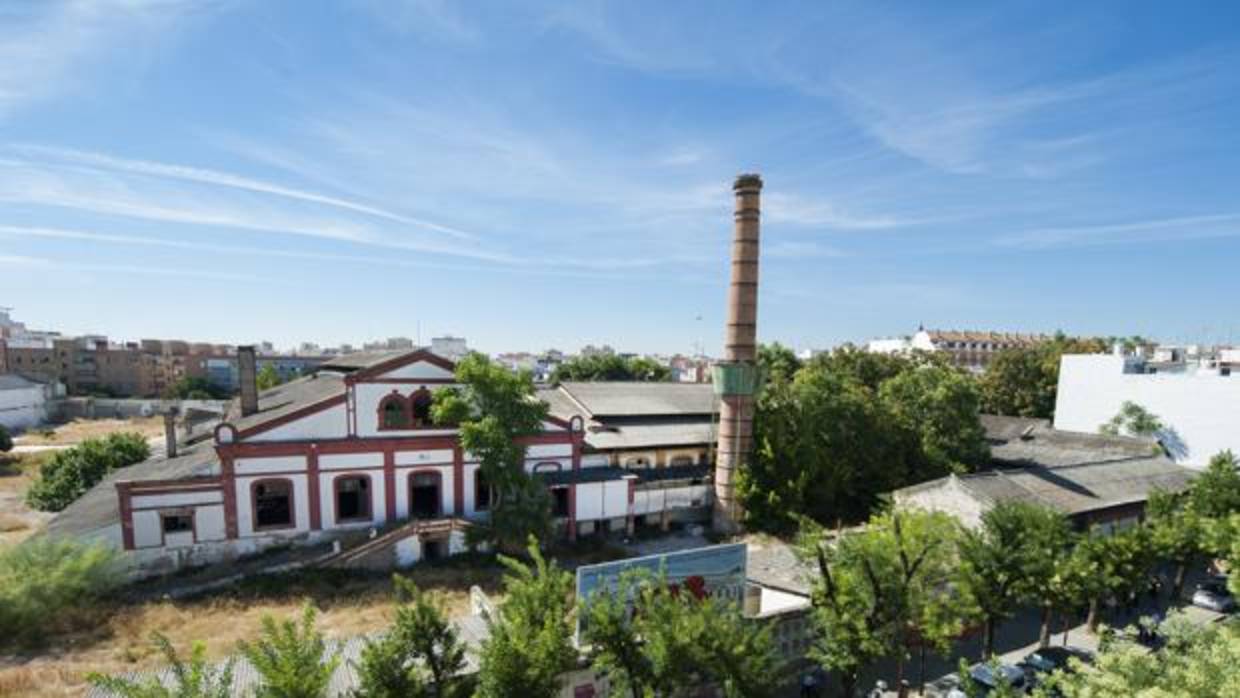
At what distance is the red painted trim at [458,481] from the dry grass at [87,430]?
1931 inches

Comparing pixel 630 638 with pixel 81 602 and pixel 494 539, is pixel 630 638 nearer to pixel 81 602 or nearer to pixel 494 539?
pixel 494 539

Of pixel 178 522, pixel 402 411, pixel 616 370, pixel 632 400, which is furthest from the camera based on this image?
pixel 616 370

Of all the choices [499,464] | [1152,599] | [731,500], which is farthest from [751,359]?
[1152,599]

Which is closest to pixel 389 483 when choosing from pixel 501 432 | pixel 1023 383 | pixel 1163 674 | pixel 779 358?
pixel 501 432

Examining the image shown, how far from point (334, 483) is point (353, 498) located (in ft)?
4.03

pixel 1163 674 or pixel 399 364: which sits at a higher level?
pixel 399 364

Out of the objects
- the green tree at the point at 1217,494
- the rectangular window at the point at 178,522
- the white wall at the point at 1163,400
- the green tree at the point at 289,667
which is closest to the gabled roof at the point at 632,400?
the rectangular window at the point at 178,522

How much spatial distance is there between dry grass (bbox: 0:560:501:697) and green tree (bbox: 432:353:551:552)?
83.0 inches

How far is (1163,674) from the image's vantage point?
9453 millimetres

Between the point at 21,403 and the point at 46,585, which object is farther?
the point at 21,403

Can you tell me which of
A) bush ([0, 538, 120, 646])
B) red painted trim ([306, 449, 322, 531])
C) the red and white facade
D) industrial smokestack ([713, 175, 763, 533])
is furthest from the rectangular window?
industrial smokestack ([713, 175, 763, 533])

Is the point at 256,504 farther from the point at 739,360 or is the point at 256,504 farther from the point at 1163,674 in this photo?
the point at 1163,674

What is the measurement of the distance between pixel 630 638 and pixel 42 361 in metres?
123

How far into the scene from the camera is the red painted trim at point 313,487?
80.6 feet
